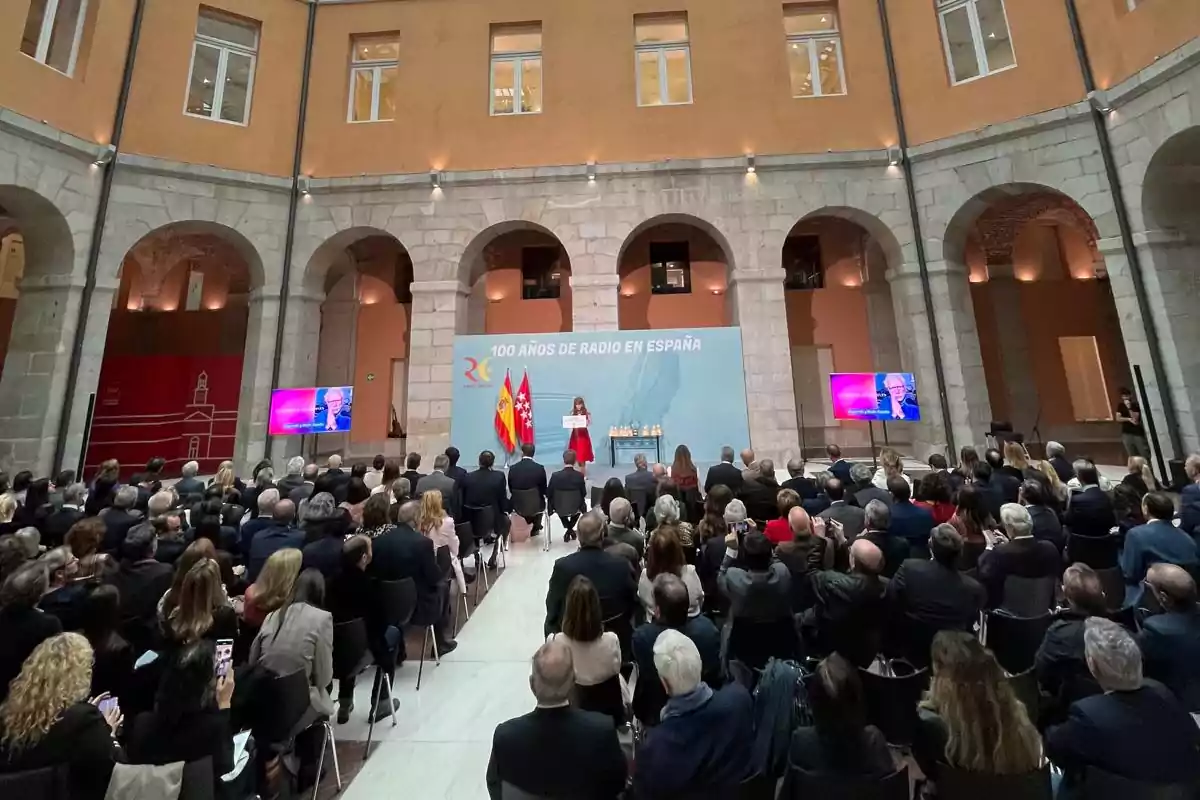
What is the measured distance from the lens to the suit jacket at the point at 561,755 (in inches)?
66.7

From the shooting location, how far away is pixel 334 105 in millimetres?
11438

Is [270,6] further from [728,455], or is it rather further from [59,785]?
[59,785]

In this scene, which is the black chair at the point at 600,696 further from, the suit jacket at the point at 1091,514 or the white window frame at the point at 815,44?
the white window frame at the point at 815,44

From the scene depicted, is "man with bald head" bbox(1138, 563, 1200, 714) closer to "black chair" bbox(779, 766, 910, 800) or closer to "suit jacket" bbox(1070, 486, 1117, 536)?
"black chair" bbox(779, 766, 910, 800)

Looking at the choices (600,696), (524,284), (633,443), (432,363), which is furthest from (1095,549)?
(524,284)

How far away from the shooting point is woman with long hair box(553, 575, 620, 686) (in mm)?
2389

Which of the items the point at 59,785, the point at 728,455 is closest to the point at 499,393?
the point at 728,455

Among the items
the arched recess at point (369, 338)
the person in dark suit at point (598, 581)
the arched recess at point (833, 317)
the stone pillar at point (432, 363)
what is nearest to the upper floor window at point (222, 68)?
the arched recess at point (369, 338)

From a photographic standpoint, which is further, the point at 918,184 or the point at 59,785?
the point at 918,184

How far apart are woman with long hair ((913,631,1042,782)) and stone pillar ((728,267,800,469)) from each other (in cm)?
824

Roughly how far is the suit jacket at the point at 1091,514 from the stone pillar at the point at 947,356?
6171mm

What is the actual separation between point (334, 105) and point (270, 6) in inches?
90.7

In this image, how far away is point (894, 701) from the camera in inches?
90.7

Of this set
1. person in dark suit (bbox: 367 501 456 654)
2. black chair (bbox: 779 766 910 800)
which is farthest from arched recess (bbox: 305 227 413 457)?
black chair (bbox: 779 766 910 800)
